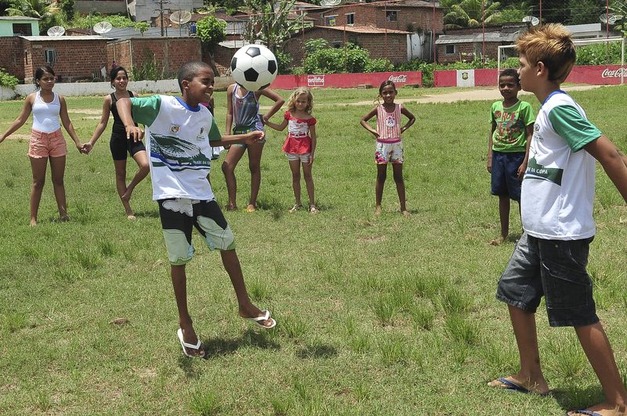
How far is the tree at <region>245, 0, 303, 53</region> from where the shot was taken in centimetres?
5909

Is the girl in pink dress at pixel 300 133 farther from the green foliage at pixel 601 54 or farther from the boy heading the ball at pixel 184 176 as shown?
the green foliage at pixel 601 54

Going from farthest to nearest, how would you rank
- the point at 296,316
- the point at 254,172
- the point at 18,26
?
1. the point at 18,26
2. the point at 254,172
3. the point at 296,316

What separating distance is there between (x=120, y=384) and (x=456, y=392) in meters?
1.95

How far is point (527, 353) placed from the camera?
13.9 feet

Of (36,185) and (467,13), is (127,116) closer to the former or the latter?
(36,185)

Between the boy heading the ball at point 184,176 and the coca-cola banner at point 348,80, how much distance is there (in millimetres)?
43359

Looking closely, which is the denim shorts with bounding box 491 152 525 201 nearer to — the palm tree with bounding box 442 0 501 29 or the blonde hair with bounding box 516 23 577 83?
the blonde hair with bounding box 516 23 577 83

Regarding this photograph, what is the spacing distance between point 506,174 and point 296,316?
3.21 m

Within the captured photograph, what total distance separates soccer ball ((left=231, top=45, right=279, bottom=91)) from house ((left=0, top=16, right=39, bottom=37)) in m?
64.7

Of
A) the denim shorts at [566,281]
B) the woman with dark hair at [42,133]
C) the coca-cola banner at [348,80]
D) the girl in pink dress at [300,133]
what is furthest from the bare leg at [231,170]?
the coca-cola banner at [348,80]

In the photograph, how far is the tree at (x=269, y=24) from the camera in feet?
194

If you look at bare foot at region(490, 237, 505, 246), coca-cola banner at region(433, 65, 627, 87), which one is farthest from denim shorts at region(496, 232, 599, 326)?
coca-cola banner at region(433, 65, 627, 87)

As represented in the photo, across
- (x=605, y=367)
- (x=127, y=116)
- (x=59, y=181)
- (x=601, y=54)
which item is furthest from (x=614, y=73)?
(x=605, y=367)

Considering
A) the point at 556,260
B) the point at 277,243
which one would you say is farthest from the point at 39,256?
the point at 556,260
